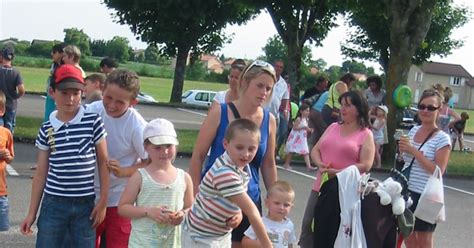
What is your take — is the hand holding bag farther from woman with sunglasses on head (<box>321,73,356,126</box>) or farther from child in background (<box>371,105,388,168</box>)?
child in background (<box>371,105,388,168</box>)

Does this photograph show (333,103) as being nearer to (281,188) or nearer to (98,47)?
(281,188)

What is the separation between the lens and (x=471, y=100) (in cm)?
13075

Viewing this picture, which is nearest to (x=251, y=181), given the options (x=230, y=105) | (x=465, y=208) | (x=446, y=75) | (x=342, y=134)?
(x=230, y=105)

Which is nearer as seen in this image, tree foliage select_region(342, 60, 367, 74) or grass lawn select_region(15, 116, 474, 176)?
grass lawn select_region(15, 116, 474, 176)

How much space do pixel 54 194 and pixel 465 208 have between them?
8848mm

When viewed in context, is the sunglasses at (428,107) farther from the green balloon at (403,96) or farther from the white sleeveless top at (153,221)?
the green balloon at (403,96)

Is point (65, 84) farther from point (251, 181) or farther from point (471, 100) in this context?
point (471, 100)

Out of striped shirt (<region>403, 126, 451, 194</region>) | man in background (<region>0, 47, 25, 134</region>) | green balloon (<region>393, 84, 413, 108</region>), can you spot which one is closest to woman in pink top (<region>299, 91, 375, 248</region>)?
striped shirt (<region>403, 126, 451, 194</region>)

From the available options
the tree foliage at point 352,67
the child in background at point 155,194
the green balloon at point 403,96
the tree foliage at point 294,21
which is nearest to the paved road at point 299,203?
the green balloon at point 403,96

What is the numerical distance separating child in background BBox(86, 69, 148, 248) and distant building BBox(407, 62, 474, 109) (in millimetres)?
121846

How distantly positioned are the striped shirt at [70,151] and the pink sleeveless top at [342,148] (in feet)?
7.63

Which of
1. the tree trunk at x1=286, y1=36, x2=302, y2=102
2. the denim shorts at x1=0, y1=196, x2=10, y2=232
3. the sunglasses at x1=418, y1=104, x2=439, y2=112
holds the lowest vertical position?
the denim shorts at x1=0, y1=196, x2=10, y2=232

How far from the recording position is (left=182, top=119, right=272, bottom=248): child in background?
404 cm

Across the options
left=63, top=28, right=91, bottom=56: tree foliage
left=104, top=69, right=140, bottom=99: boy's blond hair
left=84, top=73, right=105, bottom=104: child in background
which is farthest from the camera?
left=63, top=28, right=91, bottom=56: tree foliage
